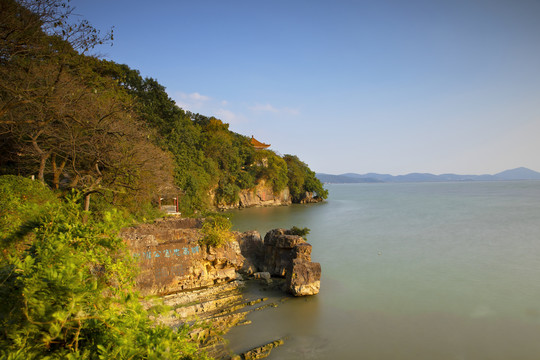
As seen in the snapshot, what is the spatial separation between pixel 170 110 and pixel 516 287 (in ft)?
66.6

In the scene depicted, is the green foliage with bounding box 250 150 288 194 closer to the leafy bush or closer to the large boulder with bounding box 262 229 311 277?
the large boulder with bounding box 262 229 311 277

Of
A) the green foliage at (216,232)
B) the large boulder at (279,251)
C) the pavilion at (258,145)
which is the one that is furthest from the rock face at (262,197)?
the green foliage at (216,232)

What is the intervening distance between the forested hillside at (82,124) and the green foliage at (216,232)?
2.62m

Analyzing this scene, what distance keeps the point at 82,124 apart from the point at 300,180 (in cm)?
3286

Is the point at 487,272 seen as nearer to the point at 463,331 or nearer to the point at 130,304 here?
the point at 463,331

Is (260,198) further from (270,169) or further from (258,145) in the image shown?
(258,145)

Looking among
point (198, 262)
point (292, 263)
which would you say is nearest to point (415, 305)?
point (292, 263)

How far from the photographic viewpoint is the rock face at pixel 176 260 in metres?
7.10

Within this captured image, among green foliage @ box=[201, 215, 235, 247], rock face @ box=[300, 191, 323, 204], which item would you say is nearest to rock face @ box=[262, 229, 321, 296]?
green foliage @ box=[201, 215, 235, 247]

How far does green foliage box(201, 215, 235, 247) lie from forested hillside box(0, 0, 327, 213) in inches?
103

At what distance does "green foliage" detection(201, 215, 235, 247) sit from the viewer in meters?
8.39

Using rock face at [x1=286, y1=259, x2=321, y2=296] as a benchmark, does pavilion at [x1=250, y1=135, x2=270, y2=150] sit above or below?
above

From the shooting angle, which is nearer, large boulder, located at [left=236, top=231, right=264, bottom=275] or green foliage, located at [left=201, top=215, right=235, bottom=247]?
green foliage, located at [left=201, top=215, right=235, bottom=247]

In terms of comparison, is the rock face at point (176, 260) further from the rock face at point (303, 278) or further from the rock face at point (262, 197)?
the rock face at point (262, 197)
